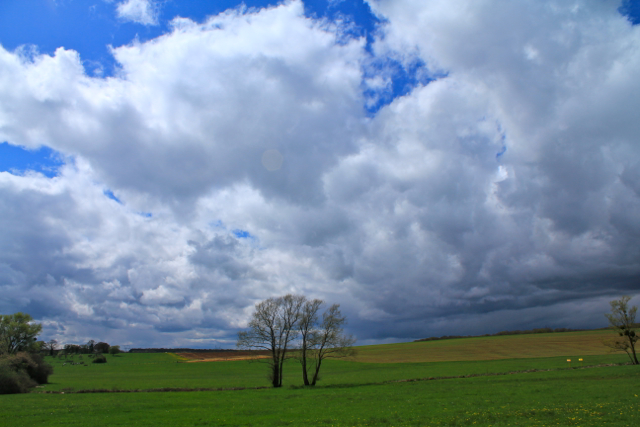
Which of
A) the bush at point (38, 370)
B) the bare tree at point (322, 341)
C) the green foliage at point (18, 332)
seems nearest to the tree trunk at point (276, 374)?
the bare tree at point (322, 341)

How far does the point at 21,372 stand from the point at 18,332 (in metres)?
32.3

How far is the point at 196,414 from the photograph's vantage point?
101 feet

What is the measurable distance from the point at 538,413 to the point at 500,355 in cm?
9053

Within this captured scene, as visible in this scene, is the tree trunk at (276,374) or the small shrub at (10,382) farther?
the tree trunk at (276,374)

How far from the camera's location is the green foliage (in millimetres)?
80625

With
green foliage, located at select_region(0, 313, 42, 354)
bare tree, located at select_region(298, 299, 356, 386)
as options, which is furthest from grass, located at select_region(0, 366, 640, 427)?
green foliage, located at select_region(0, 313, 42, 354)

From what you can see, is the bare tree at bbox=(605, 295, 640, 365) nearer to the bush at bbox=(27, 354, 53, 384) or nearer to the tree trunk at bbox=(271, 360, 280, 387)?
the tree trunk at bbox=(271, 360, 280, 387)

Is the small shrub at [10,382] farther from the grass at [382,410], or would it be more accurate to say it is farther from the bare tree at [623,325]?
the bare tree at [623,325]

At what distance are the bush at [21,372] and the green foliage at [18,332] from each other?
40.5 feet

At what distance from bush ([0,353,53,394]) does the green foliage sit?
12.4m

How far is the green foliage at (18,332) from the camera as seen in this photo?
80625 millimetres

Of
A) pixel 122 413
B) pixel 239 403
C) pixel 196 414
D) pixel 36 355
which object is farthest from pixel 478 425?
pixel 36 355

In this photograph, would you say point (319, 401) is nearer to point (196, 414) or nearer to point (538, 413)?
point (196, 414)

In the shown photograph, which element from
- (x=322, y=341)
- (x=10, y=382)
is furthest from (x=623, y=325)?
(x=10, y=382)
